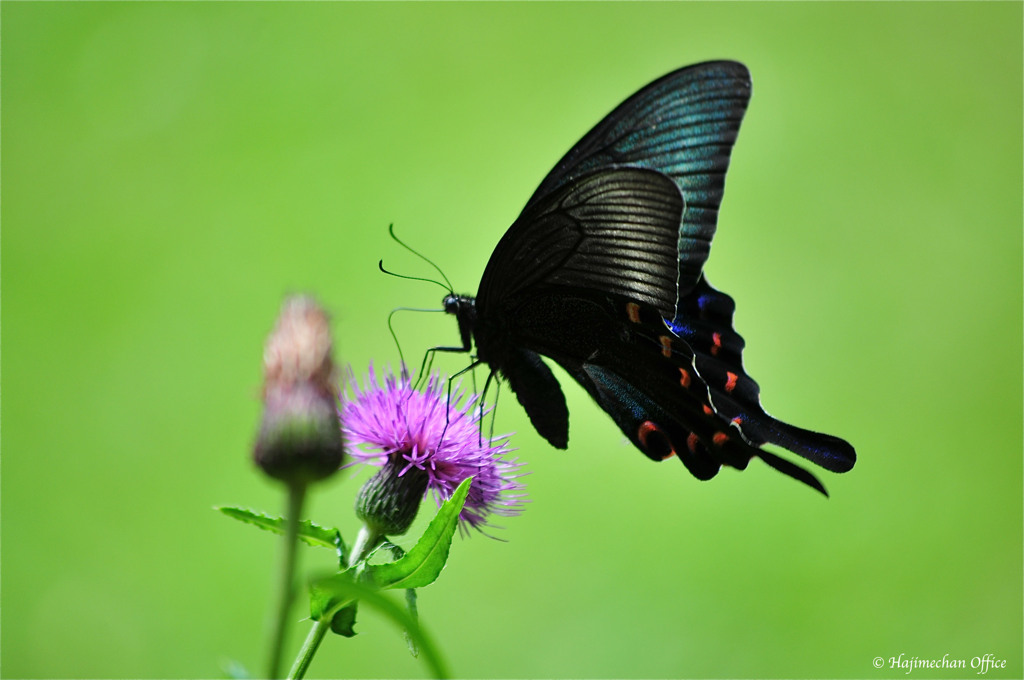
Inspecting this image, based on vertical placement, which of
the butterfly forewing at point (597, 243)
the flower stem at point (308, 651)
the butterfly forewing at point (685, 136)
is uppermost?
the butterfly forewing at point (685, 136)

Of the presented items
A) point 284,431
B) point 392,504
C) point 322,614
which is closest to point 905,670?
point 392,504

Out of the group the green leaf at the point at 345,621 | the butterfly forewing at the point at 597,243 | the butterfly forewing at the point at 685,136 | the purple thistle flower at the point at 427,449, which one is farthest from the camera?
the butterfly forewing at the point at 685,136

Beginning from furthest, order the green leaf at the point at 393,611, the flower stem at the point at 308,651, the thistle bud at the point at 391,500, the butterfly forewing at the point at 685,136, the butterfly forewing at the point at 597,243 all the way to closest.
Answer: the butterfly forewing at the point at 685,136, the butterfly forewing at the point at 597,243, the thistle bud at the point at 391,500, the flower stem at the point at 308,651, the green leaf at the point at 393,611

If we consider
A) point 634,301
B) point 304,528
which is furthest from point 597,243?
point 304,528

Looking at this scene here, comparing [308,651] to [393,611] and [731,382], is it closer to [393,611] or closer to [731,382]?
[393,611]

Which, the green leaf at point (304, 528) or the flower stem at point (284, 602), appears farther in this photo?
the green leaf at point (304, 528)

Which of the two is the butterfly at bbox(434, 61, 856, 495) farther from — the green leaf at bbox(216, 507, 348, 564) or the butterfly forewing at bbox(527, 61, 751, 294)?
the green leaf at bbox(216, 507, 348, 564)

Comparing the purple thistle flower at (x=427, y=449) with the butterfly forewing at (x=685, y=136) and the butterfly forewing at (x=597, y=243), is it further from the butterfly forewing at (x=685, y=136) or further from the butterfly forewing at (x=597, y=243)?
the butterfly forewing at (x=685, y=136)

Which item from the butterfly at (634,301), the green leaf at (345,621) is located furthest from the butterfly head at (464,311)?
the green leaf at (345,621)
